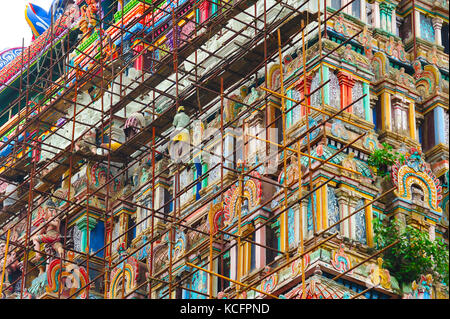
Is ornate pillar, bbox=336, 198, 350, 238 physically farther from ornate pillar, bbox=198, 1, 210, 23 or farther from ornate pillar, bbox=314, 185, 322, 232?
ornate pillar, bbox=198, 1, 210, 23

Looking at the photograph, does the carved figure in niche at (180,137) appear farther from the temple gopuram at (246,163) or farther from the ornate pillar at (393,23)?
the ornate pillar at (393,23)

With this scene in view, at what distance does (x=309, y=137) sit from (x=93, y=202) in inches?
326

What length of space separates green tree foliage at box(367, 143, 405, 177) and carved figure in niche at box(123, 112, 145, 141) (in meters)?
7.25

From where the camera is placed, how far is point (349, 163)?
33938 mm

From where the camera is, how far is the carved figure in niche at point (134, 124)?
130 feet

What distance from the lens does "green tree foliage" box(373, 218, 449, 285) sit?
108ft

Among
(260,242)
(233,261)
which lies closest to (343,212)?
(260,242)

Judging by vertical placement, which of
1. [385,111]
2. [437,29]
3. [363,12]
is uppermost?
[437,29]

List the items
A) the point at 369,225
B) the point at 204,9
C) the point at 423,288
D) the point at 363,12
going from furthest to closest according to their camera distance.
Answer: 1. the point at 204,9
2. the point at 363,12
3. the point at 369,225
4. the point at 423,288

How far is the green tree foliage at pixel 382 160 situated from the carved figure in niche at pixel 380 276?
2.61 meters

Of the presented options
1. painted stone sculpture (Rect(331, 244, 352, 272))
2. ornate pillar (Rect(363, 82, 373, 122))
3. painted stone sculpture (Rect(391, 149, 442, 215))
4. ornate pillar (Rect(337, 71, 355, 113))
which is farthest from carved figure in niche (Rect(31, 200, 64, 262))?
painted stone sculpture (Rect(391, 149, 442, 215))

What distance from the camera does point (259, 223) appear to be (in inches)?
1342

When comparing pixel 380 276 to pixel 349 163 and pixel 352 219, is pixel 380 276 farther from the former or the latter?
pixel 349 163

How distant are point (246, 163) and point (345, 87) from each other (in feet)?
8.99
